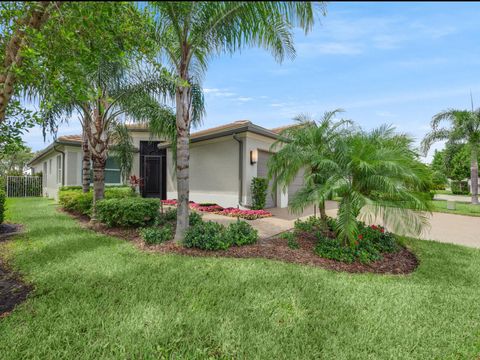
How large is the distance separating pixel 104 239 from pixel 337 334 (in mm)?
5730

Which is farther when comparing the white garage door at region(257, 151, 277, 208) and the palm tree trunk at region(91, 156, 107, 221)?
the white garage door at region(257, 151, 277, 208)

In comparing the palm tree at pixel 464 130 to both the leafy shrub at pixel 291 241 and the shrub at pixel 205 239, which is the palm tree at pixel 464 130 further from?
the shrub at pixel 205 239

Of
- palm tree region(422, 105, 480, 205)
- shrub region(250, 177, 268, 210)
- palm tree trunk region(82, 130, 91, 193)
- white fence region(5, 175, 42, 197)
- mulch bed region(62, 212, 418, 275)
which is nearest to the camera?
mulch bed region(62, 212, 418, 275)

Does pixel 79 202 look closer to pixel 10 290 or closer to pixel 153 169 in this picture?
pixel 10 290

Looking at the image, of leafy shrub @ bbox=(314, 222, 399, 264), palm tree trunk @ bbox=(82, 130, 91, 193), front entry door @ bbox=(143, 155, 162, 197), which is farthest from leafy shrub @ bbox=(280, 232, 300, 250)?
front entry door @ bbox=(143, 155, 162, 197)

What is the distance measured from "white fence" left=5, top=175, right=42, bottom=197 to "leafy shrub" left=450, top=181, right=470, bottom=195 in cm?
4235

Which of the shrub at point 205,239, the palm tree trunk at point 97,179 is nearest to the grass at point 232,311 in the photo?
the shrub at point 205,239

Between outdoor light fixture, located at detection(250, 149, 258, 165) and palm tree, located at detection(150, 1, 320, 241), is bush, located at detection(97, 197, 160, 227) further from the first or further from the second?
outdoor light fixture, located at detection(250, 149, 258, 165)

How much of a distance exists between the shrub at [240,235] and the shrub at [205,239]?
0.52 ft

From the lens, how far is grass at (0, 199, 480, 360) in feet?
7.96

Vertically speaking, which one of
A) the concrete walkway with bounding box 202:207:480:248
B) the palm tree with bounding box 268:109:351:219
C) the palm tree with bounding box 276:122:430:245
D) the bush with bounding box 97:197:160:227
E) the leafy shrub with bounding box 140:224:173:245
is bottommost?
the concrete walkway with bounding box 202:207:480:248

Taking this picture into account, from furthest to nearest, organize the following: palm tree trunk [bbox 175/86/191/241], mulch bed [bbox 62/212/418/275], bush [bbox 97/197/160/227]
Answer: bush [bbox 97/197/160/227]
palm tree trunk [bbox 175/86/191/241]
mulch bed [bbox 62/212/418/275]

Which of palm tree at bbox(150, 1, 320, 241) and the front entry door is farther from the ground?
palm tree at bbox(150, 1, 320, 241)

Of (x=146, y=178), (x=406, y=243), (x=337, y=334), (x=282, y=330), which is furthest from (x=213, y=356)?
(x=146, y=178)
